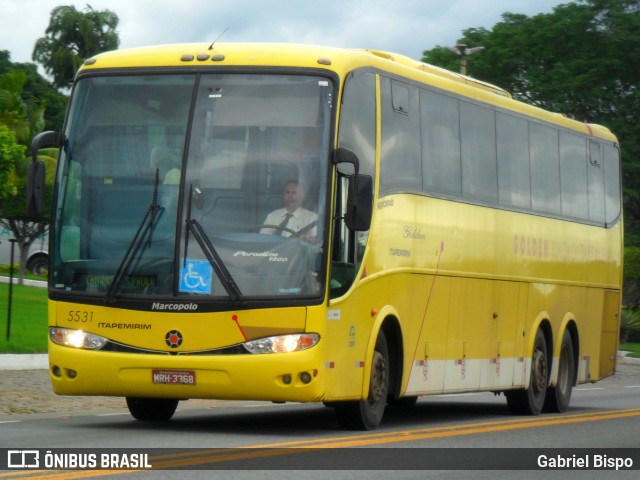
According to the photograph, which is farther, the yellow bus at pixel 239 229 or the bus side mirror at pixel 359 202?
the bus side mirror at pixel 359 202

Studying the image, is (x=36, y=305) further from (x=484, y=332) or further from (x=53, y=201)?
(x=53, y=201)

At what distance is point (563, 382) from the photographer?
2125 cm

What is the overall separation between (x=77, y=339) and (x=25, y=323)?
1656cm

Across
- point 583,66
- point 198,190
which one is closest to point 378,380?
point 198,190

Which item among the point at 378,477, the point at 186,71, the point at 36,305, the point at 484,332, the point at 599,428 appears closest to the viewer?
the point at 378,477

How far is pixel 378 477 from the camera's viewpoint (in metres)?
10.2

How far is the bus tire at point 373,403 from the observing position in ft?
46.9

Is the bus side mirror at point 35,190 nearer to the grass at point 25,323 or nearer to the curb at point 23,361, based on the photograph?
the curb at point 23,361

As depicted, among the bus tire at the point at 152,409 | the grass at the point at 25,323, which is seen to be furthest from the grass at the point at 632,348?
the bus tire at the point at 152,409

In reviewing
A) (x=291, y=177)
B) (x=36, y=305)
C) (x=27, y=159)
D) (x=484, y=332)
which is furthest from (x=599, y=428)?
(x=27, y=159)

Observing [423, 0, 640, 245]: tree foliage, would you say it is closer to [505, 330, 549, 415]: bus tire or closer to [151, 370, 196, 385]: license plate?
[505, 330, 549, 415]: bus tire

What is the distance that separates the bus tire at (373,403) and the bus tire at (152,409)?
195 cm

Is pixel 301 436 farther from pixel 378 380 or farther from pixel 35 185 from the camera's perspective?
pixel 35 185

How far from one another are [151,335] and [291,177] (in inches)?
73.1
